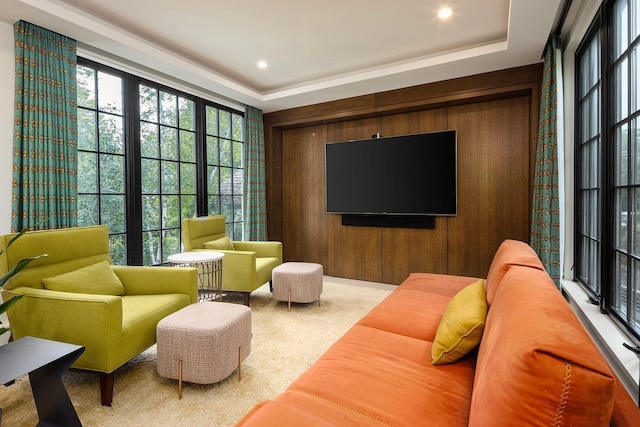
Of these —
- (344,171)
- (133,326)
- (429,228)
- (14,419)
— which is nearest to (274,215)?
(344,171)

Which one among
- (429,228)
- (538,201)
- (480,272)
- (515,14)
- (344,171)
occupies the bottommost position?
(480,272)

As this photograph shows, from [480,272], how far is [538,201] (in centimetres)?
110

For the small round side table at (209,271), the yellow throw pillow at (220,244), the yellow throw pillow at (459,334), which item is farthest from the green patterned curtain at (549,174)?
the yellow throw pillow at (220,244)

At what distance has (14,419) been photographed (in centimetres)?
169

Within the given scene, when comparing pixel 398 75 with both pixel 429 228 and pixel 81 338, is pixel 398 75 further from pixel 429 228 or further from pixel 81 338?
pixel 81 338

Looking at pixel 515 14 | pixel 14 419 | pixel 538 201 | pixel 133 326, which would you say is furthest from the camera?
pixel 538 201

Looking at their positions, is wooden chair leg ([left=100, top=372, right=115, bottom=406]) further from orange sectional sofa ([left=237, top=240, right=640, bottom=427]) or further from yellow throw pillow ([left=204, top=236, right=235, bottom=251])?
yellow throw pillow ([left=204, top=236, right=235, bottom=251])

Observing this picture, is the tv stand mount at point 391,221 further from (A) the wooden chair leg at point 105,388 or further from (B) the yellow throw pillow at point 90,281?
(A) the wooden chair leg at point 105,388

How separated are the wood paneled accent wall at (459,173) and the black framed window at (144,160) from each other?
3.48 ft

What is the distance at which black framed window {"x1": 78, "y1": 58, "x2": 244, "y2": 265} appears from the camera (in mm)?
3094

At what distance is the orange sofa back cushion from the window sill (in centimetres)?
56

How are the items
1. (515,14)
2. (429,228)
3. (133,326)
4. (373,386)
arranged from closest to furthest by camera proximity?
1. (373,386)
2. (133,326)
3. (515,14)
4. (429,228)

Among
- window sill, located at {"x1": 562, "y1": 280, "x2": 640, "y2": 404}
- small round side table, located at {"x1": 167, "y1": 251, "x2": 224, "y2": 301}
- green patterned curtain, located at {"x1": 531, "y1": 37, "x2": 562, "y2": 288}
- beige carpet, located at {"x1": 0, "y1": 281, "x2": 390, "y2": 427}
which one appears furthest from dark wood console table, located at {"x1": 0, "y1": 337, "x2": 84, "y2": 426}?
green patterned curtain, located at {"x1": 531, "y1": 37, "x2": 562, "y2": 288}

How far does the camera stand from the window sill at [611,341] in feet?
4.54
